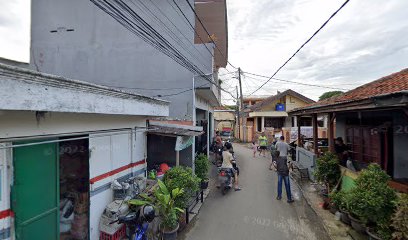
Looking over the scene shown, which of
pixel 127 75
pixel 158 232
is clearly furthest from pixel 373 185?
pixel 127 75

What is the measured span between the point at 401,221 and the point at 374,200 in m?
0.64

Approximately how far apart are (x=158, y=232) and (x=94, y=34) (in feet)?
28.3

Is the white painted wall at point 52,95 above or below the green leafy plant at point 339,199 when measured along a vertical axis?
above

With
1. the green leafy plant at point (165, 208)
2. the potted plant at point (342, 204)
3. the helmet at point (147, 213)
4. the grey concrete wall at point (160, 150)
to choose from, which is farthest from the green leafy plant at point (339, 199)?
the grey concrete wall at point (160, 150)

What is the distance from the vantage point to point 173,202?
5.53 m

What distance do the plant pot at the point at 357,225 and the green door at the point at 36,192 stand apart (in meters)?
6.05

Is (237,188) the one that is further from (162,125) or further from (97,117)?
(97,117)

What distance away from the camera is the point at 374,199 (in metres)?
4.90

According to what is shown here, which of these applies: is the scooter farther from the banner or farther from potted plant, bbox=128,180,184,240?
potted plant, bbox=128,180,184,240

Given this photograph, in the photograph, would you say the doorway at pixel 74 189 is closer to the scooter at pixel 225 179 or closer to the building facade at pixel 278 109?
the scooter at pixel 225 179

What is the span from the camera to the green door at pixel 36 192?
347 centimetres

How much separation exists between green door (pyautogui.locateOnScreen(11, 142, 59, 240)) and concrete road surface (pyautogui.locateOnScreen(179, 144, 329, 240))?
280 centimetres

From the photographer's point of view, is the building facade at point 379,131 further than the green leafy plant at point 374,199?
Yes

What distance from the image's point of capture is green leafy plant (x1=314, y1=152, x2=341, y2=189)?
26.9 feet
